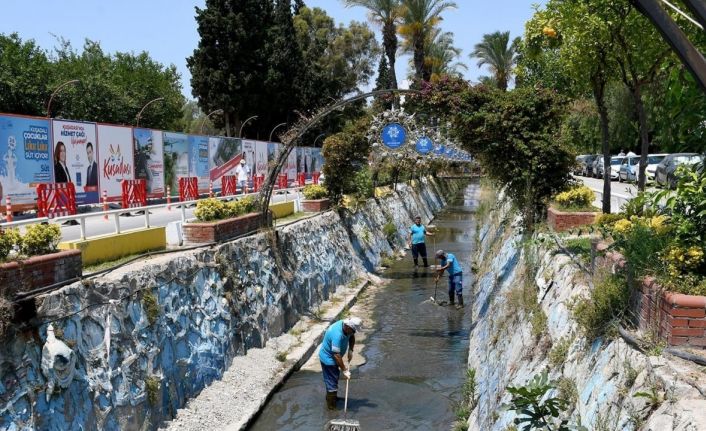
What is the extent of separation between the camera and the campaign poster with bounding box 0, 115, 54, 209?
1491cm

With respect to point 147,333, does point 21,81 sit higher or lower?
higher

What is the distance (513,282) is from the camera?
1100 cm

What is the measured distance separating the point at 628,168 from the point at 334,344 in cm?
2595

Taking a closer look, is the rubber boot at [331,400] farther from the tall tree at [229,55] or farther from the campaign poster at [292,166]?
the tall tree at [229,55]

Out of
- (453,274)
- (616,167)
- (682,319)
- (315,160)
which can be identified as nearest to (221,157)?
(315,160)

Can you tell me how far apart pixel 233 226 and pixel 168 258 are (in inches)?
106


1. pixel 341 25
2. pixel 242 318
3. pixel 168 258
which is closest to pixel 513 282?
pixel 242 318

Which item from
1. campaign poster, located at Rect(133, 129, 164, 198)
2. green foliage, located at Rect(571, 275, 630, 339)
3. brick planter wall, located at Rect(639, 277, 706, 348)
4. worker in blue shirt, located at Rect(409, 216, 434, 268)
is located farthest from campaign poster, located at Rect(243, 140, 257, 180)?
brick planter wall, located at Rect(639, 277, 706, 348)

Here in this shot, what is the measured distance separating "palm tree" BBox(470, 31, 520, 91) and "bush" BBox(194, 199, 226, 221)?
34760 mm

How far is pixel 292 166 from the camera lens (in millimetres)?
35969

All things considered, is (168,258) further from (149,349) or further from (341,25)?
(341,25)

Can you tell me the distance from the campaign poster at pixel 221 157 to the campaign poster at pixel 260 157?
236 cm

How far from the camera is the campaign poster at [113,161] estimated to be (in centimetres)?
1869

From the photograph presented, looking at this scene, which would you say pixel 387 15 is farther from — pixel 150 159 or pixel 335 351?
pixel 335 351
